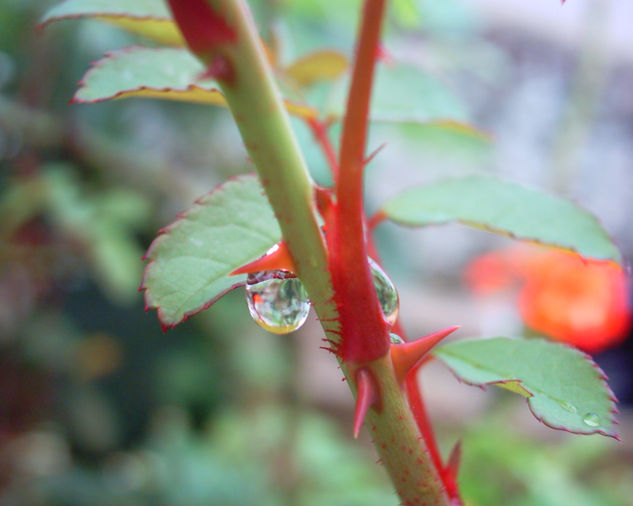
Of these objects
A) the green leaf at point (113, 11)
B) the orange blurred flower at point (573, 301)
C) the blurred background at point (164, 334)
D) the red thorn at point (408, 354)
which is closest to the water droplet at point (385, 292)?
the red thorn at point (408, 354)

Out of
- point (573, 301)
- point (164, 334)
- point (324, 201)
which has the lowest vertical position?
point (164, 334)

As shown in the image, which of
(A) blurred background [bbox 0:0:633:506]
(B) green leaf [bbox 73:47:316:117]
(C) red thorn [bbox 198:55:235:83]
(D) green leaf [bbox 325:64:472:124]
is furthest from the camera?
(A) blurred background [bbox 0:0:633:506]

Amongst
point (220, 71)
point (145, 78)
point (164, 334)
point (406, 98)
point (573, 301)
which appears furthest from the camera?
point (164, 334)

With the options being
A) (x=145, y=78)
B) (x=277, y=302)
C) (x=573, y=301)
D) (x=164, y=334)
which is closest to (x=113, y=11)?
(x=145, y=78)

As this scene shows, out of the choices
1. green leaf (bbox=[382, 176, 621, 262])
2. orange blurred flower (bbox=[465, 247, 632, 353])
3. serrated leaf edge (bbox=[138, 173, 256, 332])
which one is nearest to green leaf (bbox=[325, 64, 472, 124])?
green leaf (bbox=[382, 176, 621, 262])

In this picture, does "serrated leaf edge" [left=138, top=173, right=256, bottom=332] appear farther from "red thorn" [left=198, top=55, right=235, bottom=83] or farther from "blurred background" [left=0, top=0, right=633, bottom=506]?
"blurred background" [left=0, top=0, right=633, bottom=506]

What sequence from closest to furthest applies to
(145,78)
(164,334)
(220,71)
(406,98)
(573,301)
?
(220,71) < (145,78) < (406,98) < (573,301) < (164,334)

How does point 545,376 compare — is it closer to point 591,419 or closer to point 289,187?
point 591,419
